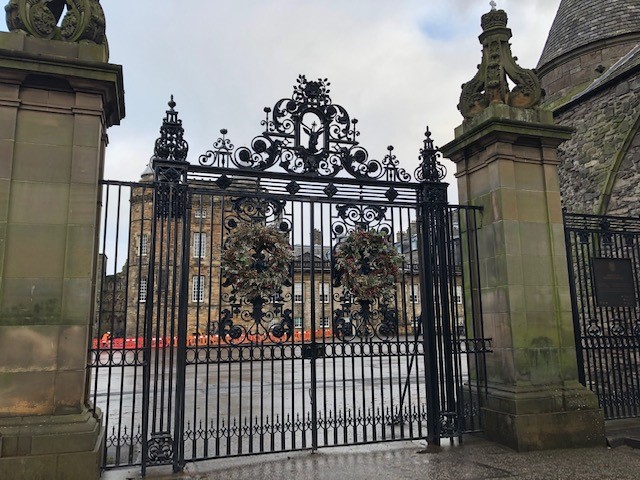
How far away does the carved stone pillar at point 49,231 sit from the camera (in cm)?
509

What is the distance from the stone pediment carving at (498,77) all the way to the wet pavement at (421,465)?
512 centimetres

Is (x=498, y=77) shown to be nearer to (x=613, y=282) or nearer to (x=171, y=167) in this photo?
(x=613, y=282)

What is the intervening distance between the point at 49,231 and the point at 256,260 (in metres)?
2.48

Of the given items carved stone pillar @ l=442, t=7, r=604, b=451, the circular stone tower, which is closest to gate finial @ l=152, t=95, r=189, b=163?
carved stone pillar @ l=442, t=7, r=604, b=451

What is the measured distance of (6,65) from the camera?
5430 millimetres

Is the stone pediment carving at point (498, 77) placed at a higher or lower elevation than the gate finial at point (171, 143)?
higher

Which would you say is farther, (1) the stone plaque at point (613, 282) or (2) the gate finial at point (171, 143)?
(1) the stone plaque at point (613, 282)

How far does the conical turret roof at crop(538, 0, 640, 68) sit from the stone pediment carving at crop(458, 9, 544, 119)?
42.6 feet

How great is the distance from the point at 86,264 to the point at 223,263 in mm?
1743

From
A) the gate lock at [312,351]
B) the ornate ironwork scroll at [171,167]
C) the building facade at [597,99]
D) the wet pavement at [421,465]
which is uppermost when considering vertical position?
the building facade at [597,99]

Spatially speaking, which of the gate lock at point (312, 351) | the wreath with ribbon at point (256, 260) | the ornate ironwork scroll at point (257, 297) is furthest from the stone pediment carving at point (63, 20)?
the gate lock at point (312, 351)

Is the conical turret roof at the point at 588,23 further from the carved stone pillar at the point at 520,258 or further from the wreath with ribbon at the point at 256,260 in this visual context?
the wreath with ribbon at the point at 256,260

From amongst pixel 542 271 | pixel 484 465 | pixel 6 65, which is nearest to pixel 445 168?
pixel 542 271

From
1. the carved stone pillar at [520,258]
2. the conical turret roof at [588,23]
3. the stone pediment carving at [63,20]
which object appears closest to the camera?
the stone pediment carving at [63,20]
